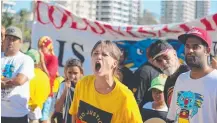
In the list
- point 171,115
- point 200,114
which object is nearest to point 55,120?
point 171,115

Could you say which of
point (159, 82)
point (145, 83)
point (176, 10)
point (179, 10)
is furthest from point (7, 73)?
point (179, 10)

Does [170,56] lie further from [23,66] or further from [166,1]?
[166,1]

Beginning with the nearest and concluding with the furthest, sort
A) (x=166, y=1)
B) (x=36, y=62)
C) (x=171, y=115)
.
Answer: (x=171, y=115) < (x=36, y=62) < (x=166, y=1)

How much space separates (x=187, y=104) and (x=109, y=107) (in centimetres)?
54

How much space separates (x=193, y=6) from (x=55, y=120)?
349 ft

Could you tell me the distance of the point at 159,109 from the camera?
4492 mm

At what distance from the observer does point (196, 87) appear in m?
3.10

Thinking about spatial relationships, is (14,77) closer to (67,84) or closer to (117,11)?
(67,84)

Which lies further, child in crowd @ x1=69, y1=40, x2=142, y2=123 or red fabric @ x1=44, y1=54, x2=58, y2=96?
red fabric @ x1=44, y1=54, x2=58, y2=96

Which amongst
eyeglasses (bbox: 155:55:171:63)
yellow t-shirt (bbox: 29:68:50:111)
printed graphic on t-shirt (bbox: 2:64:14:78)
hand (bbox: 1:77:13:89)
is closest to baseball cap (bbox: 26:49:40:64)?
yellow t-shirt (bbox: 29:68:50:111)

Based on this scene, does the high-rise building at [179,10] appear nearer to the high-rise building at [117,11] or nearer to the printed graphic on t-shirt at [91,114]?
the high-rise building at [117,11]

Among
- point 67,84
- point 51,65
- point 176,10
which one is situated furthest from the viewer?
point 176,10

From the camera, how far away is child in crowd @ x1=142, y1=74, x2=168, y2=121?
14.5 ft

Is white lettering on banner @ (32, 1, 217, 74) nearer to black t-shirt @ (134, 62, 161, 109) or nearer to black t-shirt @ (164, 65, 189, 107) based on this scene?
black t-shirt @ (134, 62, 161, 109)
